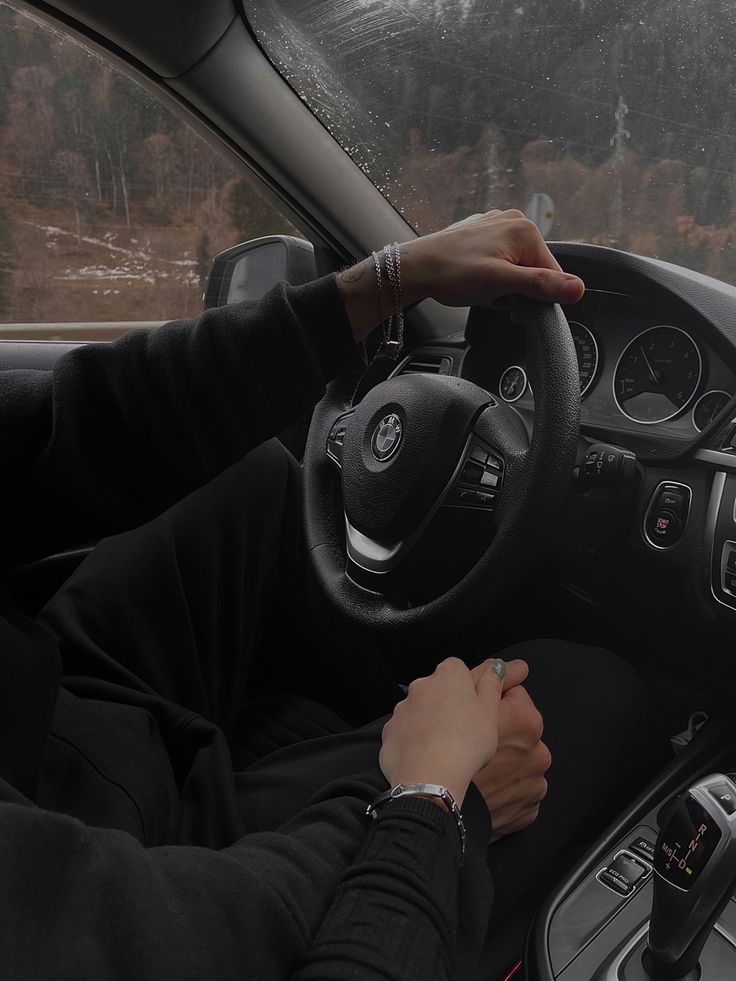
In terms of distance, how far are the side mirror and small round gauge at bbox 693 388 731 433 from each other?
2.37 feet

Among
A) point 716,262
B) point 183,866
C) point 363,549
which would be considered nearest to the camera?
point 183,866

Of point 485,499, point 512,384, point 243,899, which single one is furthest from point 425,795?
point 512,384

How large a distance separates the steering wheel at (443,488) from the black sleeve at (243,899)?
1.08 feet

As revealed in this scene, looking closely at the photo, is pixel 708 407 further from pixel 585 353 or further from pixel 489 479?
pixel 489 479

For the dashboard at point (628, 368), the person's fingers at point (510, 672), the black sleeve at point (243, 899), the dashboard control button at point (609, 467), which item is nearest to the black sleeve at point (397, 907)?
the black sleeve at point (243, 899)

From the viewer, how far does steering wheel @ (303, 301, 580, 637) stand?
3.20 feet

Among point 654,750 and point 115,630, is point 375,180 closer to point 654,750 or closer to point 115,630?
point 115,630

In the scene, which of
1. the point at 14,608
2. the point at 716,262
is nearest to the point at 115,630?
the point at 14,608

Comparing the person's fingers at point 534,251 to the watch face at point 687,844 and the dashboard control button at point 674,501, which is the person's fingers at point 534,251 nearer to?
the dashboard control button at point 674,501

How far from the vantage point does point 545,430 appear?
972 mm

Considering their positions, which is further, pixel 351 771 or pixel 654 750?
pixel 654 750

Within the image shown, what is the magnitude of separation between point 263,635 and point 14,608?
50 cm

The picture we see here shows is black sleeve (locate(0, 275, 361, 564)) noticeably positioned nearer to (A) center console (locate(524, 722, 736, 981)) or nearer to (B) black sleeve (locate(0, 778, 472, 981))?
(B) black sleeve (locate(0, 778, 472, 981))

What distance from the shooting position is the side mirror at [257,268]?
5.13 feet
